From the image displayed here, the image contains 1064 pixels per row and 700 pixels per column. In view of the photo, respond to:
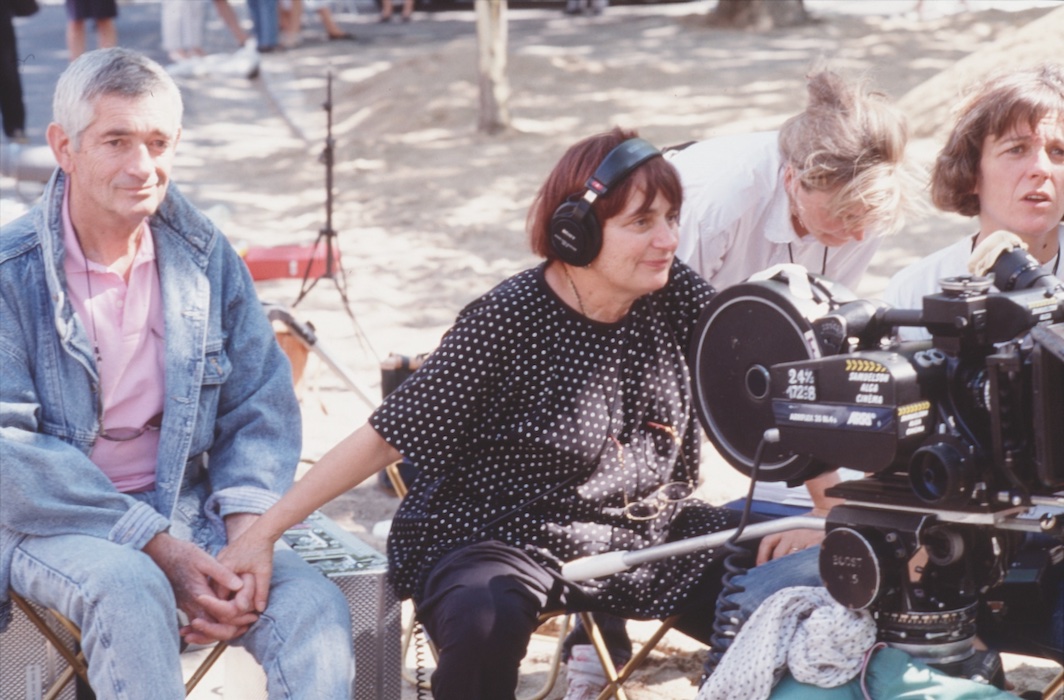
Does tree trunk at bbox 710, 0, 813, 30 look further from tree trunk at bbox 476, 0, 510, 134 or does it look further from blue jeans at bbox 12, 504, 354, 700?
blue jeans at bbox 12, 504, 354, 700

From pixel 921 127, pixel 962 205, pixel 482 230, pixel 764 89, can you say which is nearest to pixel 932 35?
pixel 764 89

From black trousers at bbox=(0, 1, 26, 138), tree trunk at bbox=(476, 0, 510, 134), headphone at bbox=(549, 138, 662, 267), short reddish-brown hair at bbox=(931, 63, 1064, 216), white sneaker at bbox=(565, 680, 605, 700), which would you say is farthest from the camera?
tree trunk at bbox=(476, 0, 510, 134)

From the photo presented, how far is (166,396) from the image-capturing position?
3.10 metres

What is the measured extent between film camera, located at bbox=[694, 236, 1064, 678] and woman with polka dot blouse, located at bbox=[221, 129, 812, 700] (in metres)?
0.57

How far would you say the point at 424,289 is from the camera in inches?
318

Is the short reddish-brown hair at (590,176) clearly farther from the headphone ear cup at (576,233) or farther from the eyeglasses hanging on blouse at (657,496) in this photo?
the eyeglasses hanging on blouse at (657,496)

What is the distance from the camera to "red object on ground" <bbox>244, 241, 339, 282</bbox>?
7343mm

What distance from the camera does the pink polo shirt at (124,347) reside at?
3.10 metres

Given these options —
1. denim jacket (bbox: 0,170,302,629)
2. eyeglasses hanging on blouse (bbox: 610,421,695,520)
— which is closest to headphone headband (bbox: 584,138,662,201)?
eyeglasses hanging on blouse (bbox: 610,421,695,520)

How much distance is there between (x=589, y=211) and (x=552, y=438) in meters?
0.47

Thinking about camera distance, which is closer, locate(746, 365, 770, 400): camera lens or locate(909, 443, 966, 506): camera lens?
locate(909, 443, 966, 506): camera lens

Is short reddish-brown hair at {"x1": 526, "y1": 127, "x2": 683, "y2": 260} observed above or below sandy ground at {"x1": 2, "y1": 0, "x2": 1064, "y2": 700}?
above

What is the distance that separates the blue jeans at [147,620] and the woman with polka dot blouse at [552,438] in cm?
9

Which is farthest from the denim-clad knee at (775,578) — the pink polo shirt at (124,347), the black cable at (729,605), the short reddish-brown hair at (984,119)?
the pink polo shirt at (124,347)
